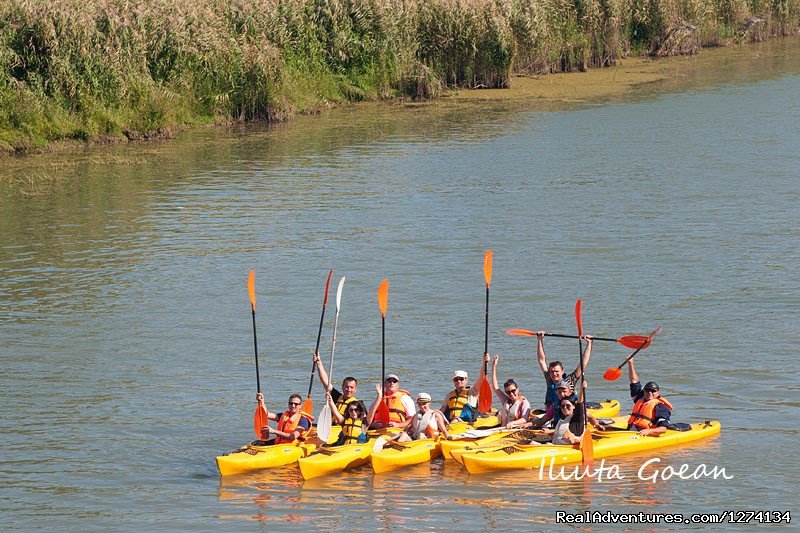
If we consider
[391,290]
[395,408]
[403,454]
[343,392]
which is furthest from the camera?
[391,290]

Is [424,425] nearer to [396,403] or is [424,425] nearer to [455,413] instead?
[396,403]

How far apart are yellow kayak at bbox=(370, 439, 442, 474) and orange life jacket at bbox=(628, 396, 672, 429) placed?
1.95 metres

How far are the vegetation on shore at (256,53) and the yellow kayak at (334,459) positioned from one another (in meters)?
16.2

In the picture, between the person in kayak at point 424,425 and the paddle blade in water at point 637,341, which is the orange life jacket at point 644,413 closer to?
the paddle blade in water at point 637,341

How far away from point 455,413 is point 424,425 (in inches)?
30.5

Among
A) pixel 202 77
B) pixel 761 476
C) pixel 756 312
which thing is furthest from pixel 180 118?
pixel 761 476

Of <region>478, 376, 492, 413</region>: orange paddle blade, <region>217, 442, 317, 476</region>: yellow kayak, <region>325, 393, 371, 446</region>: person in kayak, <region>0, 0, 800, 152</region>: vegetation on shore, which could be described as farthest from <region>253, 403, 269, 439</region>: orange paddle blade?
<region>0, 0, 800, 152</region>: vegetation on shore

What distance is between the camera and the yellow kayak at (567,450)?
1146 centimetres

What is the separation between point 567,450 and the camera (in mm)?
11688

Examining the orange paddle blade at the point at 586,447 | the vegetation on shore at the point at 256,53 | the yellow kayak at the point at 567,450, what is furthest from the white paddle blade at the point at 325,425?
the vegetation on shore at the point at 256,53

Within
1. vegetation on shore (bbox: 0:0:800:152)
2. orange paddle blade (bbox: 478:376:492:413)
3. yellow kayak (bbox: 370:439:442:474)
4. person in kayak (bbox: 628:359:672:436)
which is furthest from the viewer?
vegetation on shore (bbox: 0:0:800:152)

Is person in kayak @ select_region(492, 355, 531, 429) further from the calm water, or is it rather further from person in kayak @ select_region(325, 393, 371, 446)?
person in kayak @ select_region(325, 393, 371, 446)

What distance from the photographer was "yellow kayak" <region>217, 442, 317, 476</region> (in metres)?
11.4

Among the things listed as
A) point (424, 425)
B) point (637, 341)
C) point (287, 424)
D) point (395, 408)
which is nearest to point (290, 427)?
point (287, 424)
